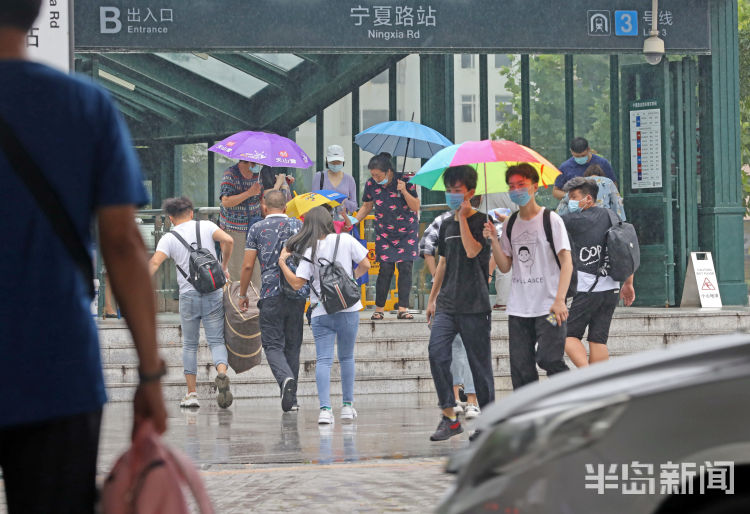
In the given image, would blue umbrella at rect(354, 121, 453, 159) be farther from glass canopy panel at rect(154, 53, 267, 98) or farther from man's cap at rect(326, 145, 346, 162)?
glass canopy panel at rect(154, 53, 267, 98)

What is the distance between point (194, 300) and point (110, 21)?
5.36 m

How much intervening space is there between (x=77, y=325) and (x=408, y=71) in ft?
52.5

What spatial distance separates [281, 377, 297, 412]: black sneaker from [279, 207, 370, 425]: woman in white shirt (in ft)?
1.56

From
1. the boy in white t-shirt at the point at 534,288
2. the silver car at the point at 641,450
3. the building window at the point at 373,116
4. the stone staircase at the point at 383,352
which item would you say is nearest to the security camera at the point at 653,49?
the stone staircase at the point at 383,352

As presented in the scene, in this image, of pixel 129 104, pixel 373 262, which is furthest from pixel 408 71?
pixel 129 104

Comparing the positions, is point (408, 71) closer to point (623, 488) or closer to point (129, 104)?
point (129, 104)

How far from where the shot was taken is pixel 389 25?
1656 centimetres

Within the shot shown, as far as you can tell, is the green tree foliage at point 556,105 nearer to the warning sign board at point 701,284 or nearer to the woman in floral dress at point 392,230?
the warning sign board at point 701,284

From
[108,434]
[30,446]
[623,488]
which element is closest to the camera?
[30,446]

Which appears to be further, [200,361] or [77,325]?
[200,361]

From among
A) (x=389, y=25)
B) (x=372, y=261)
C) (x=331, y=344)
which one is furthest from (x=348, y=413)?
(x=389, y=25)

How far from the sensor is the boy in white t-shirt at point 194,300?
11.8 meters

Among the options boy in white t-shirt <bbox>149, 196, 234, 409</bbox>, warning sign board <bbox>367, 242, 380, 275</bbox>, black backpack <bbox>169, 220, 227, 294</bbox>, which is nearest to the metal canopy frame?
warning sign board <bbox>367, 242, 380, 275</bbox>

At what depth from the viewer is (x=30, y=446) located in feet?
9.29
